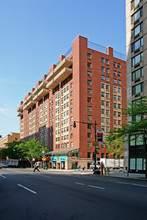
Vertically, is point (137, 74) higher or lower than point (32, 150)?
higher

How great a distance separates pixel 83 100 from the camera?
6425 centimetres

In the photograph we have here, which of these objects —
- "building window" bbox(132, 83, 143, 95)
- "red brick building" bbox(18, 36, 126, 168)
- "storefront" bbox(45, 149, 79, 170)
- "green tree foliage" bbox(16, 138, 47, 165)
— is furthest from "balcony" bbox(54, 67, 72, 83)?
"building window" bbox(132, 83, 143, 95)

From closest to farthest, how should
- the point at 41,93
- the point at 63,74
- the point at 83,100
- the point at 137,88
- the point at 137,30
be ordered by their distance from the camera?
the point at 137,88
the point at 137,30
the point at 83,100
the point at 63,74
the point at 41,93

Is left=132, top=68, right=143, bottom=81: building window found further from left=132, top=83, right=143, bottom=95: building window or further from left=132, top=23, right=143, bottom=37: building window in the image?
left=132, top=23, right=143, bottom=37: building window

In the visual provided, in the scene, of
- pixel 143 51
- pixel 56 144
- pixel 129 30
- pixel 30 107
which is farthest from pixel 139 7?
pixel 30 107

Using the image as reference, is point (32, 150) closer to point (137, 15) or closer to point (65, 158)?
point (65, 158)

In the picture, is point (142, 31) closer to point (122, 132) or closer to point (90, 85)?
point (122, 132)

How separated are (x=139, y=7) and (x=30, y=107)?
81039 millimetres

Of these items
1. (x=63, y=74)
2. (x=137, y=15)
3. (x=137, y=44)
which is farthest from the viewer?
(x=63, y=74)

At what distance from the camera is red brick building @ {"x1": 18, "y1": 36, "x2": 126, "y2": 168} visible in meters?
63.6

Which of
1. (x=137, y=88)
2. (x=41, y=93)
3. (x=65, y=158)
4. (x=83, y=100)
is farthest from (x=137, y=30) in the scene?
(x=41, y=93)

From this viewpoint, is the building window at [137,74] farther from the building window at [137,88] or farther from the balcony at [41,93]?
the balcony at [41,93]

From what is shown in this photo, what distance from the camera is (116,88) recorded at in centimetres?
7375

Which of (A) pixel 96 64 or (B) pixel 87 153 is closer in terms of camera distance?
(B) pixel 87 153
